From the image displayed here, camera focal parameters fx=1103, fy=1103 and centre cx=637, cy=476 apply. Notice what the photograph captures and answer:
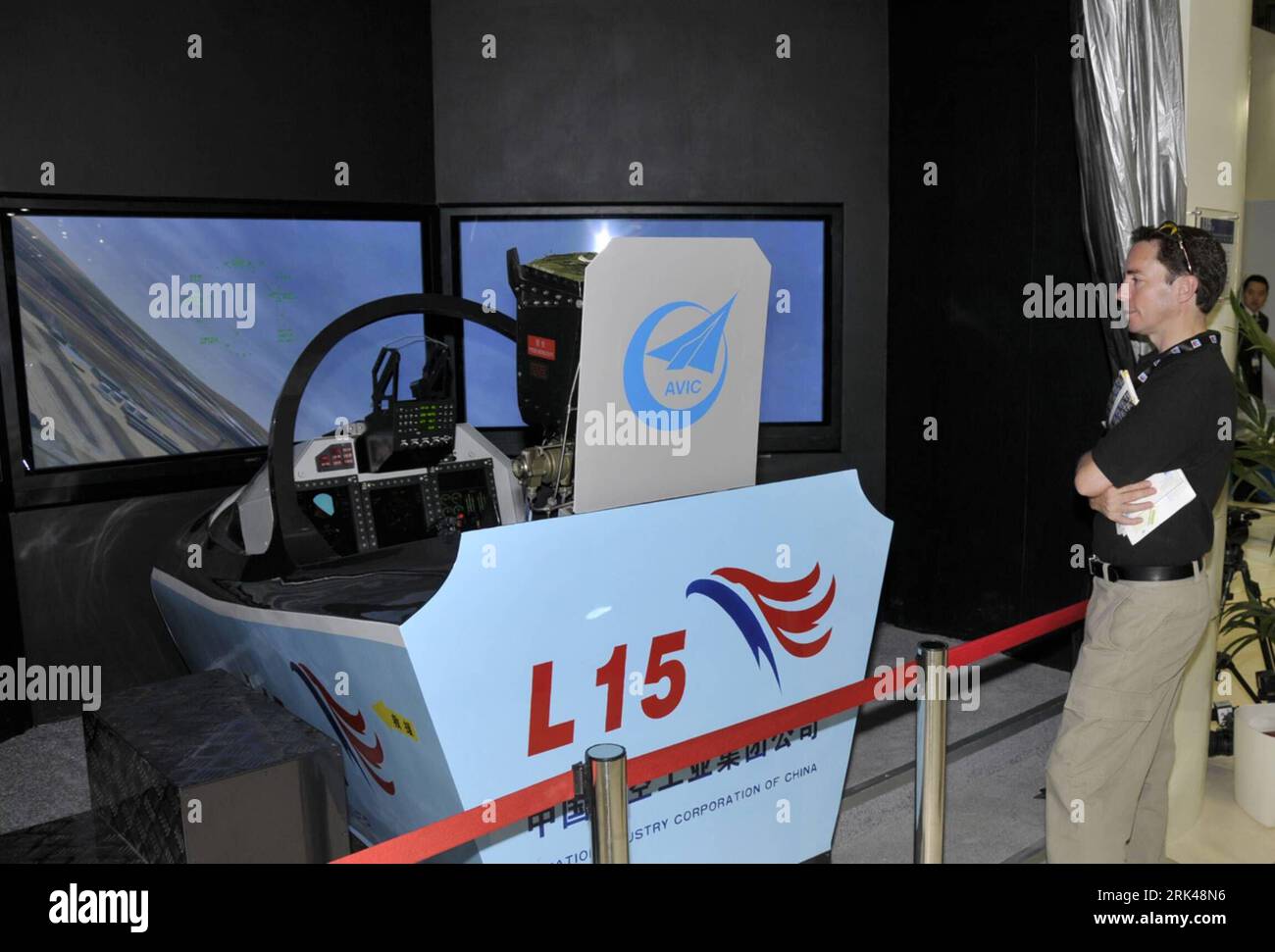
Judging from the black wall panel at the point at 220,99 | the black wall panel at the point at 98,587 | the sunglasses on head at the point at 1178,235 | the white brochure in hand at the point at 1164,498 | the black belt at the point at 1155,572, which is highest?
the black wall panel at the point at 220,99

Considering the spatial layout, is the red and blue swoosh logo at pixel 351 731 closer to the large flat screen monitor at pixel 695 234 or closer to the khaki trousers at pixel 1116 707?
the khaki trousers at pixel 1116 707

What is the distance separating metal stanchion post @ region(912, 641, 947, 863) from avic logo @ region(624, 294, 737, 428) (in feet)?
2.68

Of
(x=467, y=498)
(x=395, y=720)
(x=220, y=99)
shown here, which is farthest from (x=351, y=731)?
(x=220, y=99)

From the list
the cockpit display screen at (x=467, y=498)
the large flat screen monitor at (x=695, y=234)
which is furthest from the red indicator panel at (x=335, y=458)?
the large flat screen monitor at (x=695, y=234)

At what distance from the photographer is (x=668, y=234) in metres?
5.56

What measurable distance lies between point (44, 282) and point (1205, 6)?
13.5 ft

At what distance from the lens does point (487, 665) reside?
2080 mm

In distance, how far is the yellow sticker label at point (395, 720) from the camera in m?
2.12

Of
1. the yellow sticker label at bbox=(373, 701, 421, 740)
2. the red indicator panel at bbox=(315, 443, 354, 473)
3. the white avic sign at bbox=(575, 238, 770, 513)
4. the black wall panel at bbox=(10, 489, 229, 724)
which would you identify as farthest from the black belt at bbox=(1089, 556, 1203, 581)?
the black wall panel at bbox=(10, 489, 229, 724)

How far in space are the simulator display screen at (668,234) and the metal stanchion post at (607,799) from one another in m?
3.72

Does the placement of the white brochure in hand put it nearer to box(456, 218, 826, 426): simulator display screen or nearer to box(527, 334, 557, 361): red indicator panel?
box(527, 334, 557, 361): red indicator panel

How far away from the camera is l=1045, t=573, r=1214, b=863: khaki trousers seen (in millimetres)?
2553

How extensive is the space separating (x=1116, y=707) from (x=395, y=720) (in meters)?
1.65

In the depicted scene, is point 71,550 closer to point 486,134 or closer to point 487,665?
point 486,134
